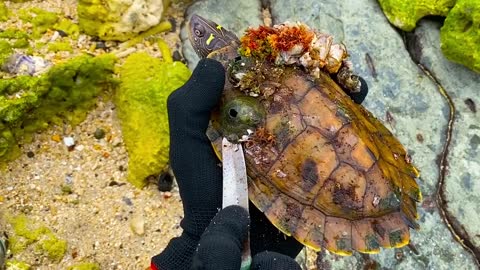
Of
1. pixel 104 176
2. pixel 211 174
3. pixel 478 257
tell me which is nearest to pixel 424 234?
pixel 478 257

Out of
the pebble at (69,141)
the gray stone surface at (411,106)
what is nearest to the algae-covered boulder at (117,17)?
the gray stone surface at (411,106)

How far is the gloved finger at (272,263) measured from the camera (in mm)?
1818

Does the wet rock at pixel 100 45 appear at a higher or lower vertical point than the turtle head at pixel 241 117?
lower

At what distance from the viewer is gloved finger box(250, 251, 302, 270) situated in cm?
182

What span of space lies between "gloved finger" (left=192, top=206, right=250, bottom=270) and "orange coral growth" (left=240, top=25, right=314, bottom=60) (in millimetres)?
517

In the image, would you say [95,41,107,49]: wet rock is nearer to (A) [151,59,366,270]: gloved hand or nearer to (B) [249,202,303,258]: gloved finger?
(A) [151,59,366,270]: gloved hand

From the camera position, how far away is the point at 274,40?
2.04m

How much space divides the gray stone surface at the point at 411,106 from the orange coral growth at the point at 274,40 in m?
1.06

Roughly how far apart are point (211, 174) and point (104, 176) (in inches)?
36.9

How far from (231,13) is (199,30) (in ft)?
3.01

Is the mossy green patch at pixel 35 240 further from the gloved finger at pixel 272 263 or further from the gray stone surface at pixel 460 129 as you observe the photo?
the gray stone surface at pixel 460 129

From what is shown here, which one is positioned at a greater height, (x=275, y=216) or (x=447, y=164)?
(x=275, y=216)

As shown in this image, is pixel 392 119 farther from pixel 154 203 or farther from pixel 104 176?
pixel 104 176

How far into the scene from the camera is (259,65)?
6.85 ft
